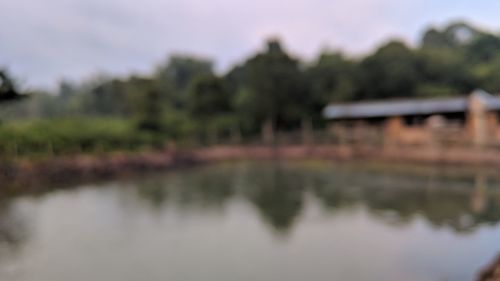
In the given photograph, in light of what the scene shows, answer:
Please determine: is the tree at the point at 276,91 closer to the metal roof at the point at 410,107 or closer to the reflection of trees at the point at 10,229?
the metal roof at the point at 410,107

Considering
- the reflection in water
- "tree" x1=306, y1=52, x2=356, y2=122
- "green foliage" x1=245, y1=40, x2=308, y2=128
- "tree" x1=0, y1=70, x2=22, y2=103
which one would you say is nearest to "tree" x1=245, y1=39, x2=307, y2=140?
"green foliage" x1=245, y1=40, x2=308, y2=128

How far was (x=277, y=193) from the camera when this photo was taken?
54.6 ft

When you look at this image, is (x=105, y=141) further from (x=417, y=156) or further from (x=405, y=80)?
(x=405, y=80)

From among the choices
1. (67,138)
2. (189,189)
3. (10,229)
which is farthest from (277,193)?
(67,138)

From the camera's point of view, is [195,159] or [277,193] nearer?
[277,193]

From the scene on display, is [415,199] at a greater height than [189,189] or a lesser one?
lesser

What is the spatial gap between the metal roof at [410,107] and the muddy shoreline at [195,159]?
2425mm

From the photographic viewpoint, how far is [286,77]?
3297 centimetres

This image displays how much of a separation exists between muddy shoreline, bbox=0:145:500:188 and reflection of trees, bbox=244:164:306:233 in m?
4.53

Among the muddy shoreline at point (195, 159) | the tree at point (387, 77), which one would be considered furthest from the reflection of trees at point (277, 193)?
the tree at point (387, 77)

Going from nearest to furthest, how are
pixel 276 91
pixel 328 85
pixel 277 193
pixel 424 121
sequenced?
1. pixel 277 193
2. pixel 424 121
3. pixel 276 91
4. pixel 328 85

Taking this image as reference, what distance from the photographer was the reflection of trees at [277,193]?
1253 centimetres

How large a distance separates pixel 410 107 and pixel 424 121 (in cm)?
134

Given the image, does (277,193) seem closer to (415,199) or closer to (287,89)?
(415,199)
